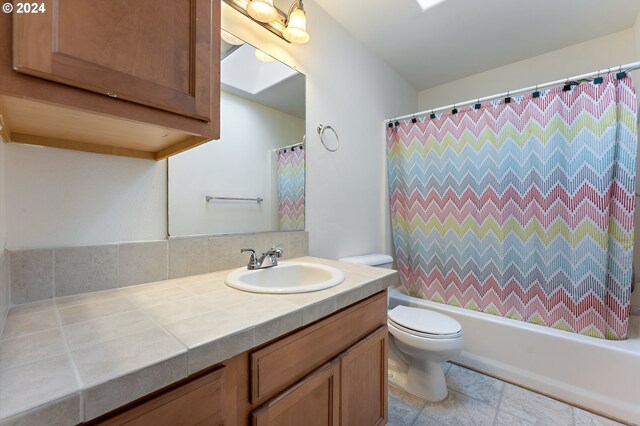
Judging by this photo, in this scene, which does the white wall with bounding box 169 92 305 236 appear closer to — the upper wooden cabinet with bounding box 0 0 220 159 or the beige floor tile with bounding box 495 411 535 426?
the upper wooden cabinet with bounding box 0 0 220 159

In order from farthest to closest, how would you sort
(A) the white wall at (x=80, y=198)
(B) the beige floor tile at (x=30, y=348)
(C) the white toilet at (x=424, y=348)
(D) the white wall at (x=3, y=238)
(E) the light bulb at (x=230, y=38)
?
(C) the white toilet at (x=424, y=348), (E) the light bulb at (x=230, y=38), (A) the white wall at (x=80, y=198), (D) the white wall at (x=3, y=238), (B) the beige floor tile at (x=30, y=348)

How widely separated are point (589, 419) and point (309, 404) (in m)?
1.66

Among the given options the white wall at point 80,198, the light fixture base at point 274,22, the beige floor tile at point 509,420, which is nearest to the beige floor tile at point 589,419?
the beige floor tile at point 509,420

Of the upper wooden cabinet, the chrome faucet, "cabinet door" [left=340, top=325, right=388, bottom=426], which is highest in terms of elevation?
the upper wooden cabinet

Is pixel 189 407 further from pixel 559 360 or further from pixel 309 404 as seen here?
pixel 559 360

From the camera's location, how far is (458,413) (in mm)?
1508

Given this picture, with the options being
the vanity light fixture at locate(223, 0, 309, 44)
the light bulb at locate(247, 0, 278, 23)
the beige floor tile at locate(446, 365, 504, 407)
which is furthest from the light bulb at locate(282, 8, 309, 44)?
the beige floor tile at locate(446, 365, 504, 407)

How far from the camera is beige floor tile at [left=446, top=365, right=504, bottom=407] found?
5.35 feet

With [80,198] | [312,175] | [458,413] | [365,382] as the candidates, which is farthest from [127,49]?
[458,413]

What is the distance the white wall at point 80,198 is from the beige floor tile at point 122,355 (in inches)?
21.1

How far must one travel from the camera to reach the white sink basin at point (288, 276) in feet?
3.62

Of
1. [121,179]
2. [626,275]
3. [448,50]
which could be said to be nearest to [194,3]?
[121,179]

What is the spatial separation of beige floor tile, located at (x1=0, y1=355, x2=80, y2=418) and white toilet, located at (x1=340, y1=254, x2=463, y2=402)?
1538mm

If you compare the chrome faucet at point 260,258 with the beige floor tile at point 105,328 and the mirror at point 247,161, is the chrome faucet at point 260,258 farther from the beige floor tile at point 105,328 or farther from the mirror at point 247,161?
the beige floor tile at point 105,328
